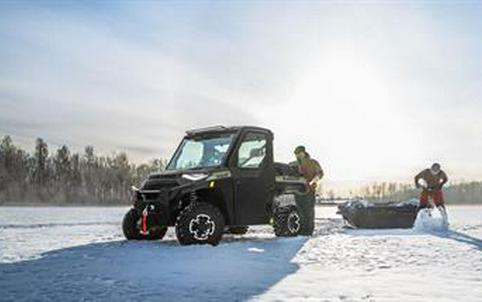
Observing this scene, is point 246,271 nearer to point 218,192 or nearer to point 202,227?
point 202,227

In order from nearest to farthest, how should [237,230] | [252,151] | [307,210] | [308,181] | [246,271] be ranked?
[246,271] → [252,151] → [237,230] → [307,210] → [308,181]

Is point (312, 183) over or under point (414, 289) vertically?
over

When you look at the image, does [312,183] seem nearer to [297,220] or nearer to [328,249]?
[297,220]

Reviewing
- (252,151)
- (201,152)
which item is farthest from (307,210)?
(201,152)

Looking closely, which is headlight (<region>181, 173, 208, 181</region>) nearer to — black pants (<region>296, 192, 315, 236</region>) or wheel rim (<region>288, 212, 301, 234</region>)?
wheel rim (<region>288, 212, 301, 234</region>)

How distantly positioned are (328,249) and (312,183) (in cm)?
422

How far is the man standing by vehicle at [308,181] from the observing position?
13.7 meters

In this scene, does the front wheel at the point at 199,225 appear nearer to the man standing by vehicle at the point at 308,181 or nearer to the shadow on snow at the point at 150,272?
the shadow on snow at the point at 150,272

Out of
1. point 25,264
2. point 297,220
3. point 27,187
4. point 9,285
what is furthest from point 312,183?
point 27,187

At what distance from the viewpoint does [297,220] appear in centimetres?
1329

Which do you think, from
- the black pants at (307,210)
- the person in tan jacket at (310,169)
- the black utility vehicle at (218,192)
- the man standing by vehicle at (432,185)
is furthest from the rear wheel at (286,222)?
the man standing by vehicle at (432,185)

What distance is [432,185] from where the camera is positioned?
1727 cm

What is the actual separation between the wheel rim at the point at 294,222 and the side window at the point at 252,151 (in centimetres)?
149

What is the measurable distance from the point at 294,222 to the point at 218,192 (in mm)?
2362
